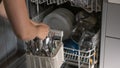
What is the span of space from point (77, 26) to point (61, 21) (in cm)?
11

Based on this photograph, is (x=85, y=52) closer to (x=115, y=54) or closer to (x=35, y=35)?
(x=115, y=54)

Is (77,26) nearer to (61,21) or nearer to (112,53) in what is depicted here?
(61,21)

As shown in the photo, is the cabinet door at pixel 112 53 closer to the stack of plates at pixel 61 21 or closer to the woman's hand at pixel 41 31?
the stack of plates at pixel 61 21

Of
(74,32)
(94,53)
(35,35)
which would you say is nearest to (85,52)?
(94,53)

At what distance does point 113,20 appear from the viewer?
141cm

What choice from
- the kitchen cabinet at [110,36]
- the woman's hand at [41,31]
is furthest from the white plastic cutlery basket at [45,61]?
the kitchen cabinet at [110,36]

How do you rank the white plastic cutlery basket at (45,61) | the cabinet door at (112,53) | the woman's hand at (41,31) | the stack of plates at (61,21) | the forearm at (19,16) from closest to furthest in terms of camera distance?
1. the forearm at (19,16)
2. the woman's hand at (41,31)
3. the white plastic cutlery basket at (45,61)
4. the cabinet door at (112,53)
5. the stack of plates at (61,21)

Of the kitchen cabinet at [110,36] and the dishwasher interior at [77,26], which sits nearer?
the kitchen cabinet at [110,36]

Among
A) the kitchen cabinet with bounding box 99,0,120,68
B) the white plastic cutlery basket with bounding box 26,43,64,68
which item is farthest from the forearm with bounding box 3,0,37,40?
the kitchen cabinet with bounding box 99,0,120,68

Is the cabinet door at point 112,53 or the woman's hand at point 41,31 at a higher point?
the woman's hand at point 41,31

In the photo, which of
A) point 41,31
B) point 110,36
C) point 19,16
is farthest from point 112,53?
point 19,16

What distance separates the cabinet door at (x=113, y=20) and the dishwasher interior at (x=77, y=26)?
0.33 feet

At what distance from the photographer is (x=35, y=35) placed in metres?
1.18

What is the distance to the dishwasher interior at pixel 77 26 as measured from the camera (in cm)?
155
